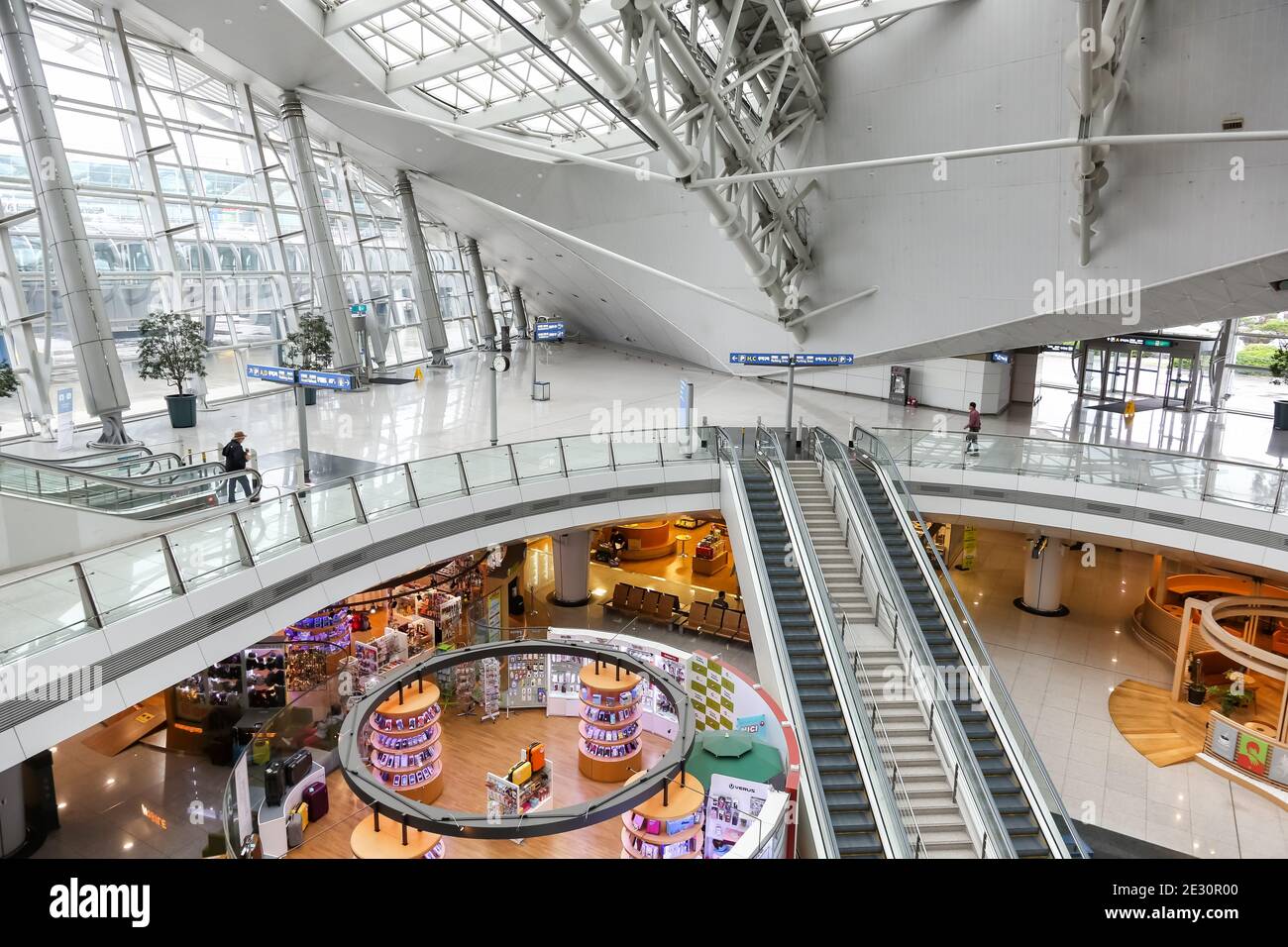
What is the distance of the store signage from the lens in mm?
19719

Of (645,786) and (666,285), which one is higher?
(666,285)

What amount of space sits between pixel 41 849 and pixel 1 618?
647 centimetres

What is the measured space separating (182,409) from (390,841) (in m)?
16.1

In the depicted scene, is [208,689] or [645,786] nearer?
[645,786]

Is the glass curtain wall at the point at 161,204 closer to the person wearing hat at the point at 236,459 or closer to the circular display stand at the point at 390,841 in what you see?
the person wearing hat at the point at 236,459

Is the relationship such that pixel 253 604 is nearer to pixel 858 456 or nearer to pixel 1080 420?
pixel 858 456

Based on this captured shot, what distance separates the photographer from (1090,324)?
70.7ft

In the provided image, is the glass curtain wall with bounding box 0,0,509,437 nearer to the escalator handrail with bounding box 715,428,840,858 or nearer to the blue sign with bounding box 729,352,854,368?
the blue sign with bounding box 729,352,854,368

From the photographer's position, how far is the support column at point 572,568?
2381cm

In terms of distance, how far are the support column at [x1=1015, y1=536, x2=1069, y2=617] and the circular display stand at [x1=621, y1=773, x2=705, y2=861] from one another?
14220mm

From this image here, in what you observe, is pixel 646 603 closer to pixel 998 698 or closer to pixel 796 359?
pixel 796 359

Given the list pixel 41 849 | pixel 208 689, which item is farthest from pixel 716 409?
pixel 41 849
